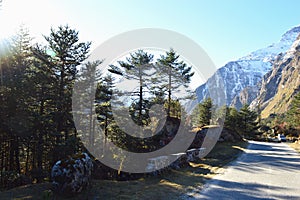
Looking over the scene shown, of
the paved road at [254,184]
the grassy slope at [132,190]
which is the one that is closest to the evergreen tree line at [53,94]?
the grassy slope at [132,190]

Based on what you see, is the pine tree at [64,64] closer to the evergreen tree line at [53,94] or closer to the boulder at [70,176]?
the evergreen tree line at [53,94]

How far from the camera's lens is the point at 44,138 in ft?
59.7

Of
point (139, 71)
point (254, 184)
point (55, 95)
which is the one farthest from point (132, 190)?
point (139, 71)

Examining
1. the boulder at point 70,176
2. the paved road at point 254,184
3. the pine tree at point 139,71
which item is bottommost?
the paved road at point 254,184

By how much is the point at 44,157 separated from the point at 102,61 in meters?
10.00

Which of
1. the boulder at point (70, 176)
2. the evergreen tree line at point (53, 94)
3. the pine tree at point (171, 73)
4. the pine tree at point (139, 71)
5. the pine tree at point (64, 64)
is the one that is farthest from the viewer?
the pine tree at point (171, 73)

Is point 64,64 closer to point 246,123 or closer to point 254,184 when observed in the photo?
point 254,184

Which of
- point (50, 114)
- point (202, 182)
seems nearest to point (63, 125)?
point (50, 114)

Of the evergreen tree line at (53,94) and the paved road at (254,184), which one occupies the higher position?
the evergreen tree line at (53,94)

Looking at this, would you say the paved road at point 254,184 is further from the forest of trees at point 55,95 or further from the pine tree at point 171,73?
the pine tree at point 171,73

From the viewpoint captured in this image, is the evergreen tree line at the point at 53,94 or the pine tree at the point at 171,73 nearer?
the evergreen tree line at the point at 53,94

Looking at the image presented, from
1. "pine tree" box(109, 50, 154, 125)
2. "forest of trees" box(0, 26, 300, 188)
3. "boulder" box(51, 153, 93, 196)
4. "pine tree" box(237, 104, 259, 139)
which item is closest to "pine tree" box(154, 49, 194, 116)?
"forest of trees" box(0, 26, 300, 188)

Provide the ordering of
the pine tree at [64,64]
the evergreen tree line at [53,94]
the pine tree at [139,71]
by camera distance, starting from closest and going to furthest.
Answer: the evergreen tree line at [53,94] < the pine tree at [64,64] < the pine tree at [139,71]

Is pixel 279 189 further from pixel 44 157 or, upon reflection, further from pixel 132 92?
pixel 44 157
